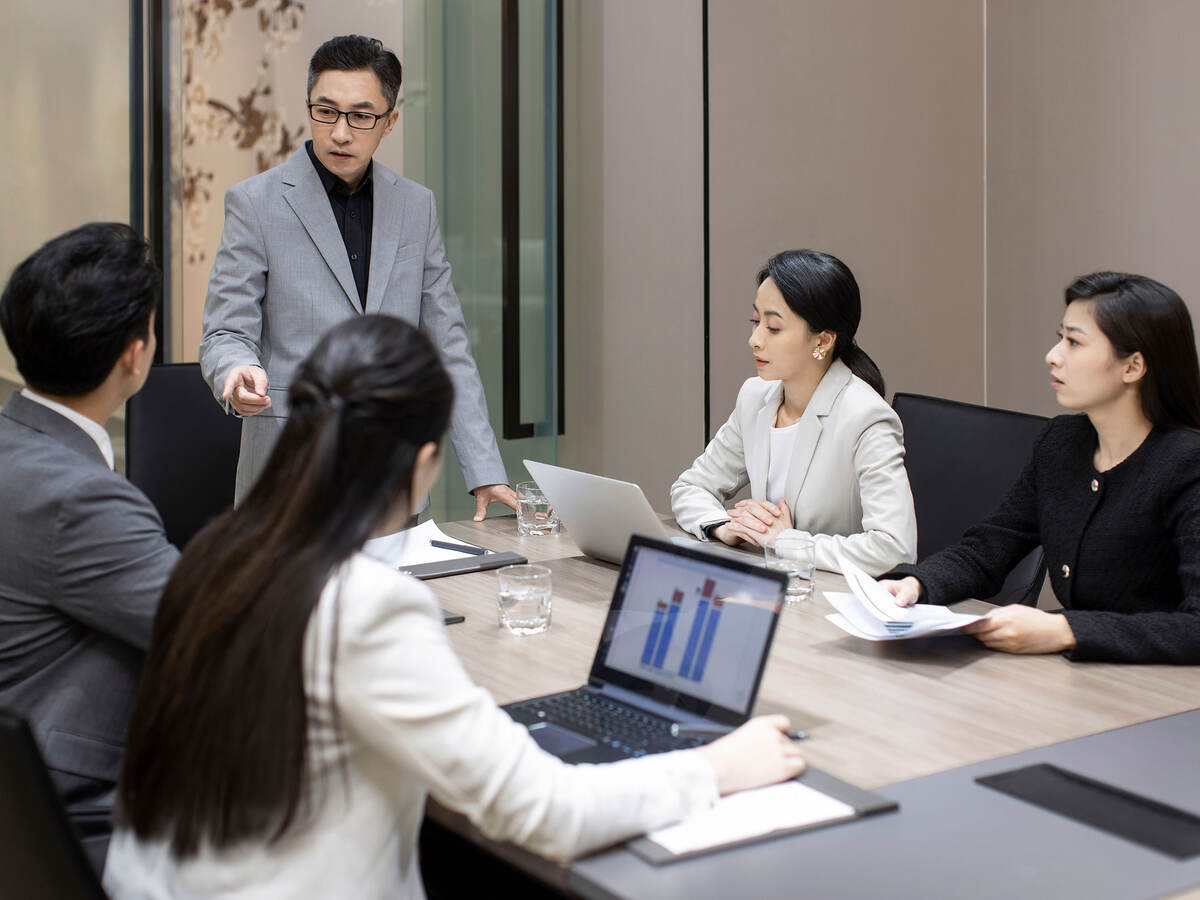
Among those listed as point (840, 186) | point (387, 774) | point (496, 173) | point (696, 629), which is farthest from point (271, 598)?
point (840, 186)

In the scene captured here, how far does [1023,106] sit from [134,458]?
3297mm

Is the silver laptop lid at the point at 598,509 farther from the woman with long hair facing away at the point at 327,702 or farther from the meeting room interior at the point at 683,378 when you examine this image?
the woman with long hair facing away at the point at 327,702

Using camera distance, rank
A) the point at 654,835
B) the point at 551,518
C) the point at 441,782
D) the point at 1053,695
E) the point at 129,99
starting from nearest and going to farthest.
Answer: the point at 441,782, the point at 654,835, the point at 1053,695, the point at 551,518, the point at 129,99

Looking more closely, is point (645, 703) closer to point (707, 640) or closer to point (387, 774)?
point (707, 640)

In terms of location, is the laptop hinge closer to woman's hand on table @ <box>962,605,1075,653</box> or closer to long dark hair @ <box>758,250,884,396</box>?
woman's hand on table @ <box>962,605,1075,653</box>

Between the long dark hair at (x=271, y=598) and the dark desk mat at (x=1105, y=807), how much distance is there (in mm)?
747

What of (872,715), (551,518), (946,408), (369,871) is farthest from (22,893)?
(946,408)

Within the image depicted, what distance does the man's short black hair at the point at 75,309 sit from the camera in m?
1.57

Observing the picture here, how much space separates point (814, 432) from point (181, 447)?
5.35ft

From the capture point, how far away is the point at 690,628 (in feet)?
5.09

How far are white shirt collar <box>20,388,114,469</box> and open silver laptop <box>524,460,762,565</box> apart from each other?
2.94 ft

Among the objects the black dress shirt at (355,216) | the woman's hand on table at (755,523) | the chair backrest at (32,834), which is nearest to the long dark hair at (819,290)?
the woman's hand on table at (755,523)

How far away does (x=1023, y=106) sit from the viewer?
4.52 metres

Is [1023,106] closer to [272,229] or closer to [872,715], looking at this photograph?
[272,229]
